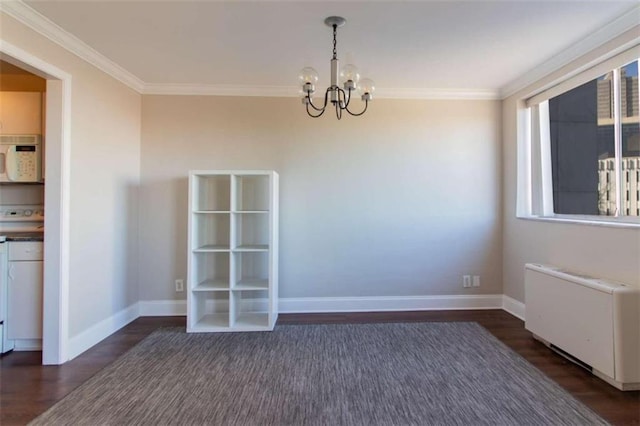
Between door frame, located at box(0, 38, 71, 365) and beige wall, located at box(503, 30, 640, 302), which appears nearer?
beige wall, located at box(503, 30, 640, 302)

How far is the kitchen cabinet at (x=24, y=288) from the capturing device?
274 cm

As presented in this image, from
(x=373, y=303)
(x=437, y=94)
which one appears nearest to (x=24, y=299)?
(x=373, y=303)

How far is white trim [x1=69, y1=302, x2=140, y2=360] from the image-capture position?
2803 mm

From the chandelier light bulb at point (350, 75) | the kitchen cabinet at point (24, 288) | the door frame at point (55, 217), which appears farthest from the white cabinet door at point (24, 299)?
the chandelier light bulb at point (350, 75)

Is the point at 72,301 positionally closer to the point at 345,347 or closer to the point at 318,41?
the point at 345,347

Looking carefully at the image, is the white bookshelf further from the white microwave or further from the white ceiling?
the white microwave

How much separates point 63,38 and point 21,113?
3.26 feet

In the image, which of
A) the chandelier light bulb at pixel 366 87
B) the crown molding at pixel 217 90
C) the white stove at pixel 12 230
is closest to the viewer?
the chandelier light bulb at pixel 366 87

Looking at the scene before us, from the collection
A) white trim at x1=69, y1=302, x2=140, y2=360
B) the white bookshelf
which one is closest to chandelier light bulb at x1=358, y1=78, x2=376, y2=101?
the white bookshelf

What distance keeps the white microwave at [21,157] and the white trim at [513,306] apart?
5.04m

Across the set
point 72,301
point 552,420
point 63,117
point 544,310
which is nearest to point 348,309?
point 544,310

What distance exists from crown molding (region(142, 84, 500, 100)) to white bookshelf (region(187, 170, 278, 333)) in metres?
1.00

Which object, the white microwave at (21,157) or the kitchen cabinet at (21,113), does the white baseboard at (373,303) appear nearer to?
the white microwave at (21,157)

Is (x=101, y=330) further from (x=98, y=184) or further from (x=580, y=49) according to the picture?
(x=580, y=49)
